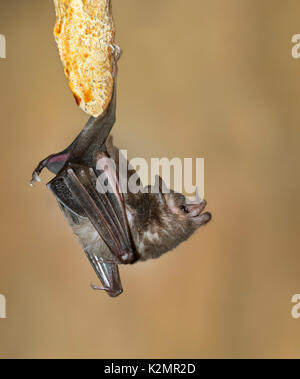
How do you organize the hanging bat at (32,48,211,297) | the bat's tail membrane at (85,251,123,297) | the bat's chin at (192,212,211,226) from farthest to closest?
the bat's tail membrane at (85,251,123,297) < the bat's chin at (192,212,211,226) < the hanging bat at (32,48,211,297)

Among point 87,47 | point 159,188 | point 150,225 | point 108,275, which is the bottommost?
point 108,275

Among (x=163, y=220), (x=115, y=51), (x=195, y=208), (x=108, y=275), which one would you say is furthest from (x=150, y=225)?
(x=115, y=51)

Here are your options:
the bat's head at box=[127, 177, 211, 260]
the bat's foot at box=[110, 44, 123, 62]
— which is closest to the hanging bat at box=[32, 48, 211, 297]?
the bat's head at box=[127, 177, 211, 260]

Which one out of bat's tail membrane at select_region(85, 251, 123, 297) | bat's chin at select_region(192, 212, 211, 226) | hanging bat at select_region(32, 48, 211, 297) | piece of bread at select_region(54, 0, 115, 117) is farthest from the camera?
bat's tail membrane at select_region(85, 251, 123, 297)

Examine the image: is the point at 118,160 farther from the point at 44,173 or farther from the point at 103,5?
the point at 44,173

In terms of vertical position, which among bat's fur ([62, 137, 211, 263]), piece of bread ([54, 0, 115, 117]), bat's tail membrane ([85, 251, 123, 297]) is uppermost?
piece of bread ([54, 0, 115, 117])

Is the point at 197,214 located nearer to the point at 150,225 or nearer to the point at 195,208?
the point at 195,208

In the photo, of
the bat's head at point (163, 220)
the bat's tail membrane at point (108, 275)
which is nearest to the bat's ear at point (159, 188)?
the bat's head at point (163, 220)

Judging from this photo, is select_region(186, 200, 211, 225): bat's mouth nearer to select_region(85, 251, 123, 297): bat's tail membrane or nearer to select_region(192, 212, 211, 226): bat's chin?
select_region(192, 212, 211, 226): bat's chin
